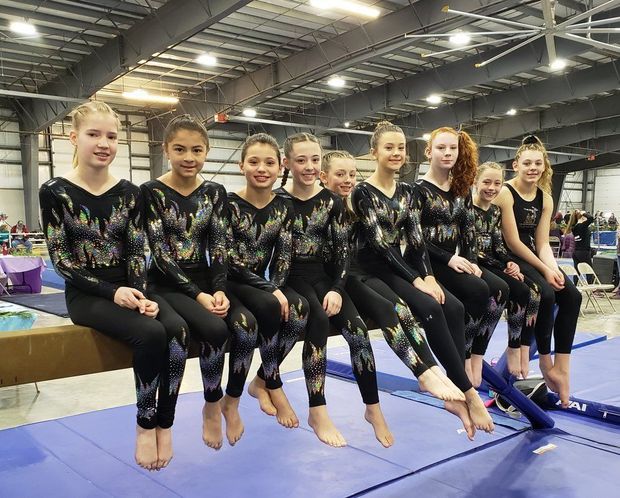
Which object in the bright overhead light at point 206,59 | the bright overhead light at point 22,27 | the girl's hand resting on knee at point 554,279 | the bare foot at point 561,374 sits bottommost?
the bare foot at point 561,374

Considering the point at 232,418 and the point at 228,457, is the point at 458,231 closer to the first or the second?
the point at 232,418

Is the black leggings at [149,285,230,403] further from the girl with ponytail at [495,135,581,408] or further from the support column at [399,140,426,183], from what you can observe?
the support column at [399,140,426,183]

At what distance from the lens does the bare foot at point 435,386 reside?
93.5 inches

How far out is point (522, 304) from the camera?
3.16 metres

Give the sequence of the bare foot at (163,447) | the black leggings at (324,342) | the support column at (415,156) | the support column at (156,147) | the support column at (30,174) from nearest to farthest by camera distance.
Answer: the bare foot at (163,447), the black leggings at (324,342), the support column at (30,174), the support column at (156,147), the support column at (415,156)

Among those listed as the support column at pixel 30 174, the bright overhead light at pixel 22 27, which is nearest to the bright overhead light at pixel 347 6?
the bright overhead light at pixel 22 27

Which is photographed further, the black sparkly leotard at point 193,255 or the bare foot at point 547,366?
the bare foot at point 547,366

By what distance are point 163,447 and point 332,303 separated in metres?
0.89

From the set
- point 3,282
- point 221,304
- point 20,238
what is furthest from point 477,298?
point 20,238

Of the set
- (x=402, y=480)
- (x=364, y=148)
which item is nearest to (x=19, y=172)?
(x=364, y=148)

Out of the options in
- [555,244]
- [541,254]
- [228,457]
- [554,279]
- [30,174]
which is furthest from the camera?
[555,244]

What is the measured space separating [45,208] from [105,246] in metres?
0.25

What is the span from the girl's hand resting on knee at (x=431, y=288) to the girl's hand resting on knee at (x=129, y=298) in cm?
127

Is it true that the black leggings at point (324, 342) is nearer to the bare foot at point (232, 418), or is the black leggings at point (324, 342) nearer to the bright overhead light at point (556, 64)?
the bare foot at point (232, 418)
